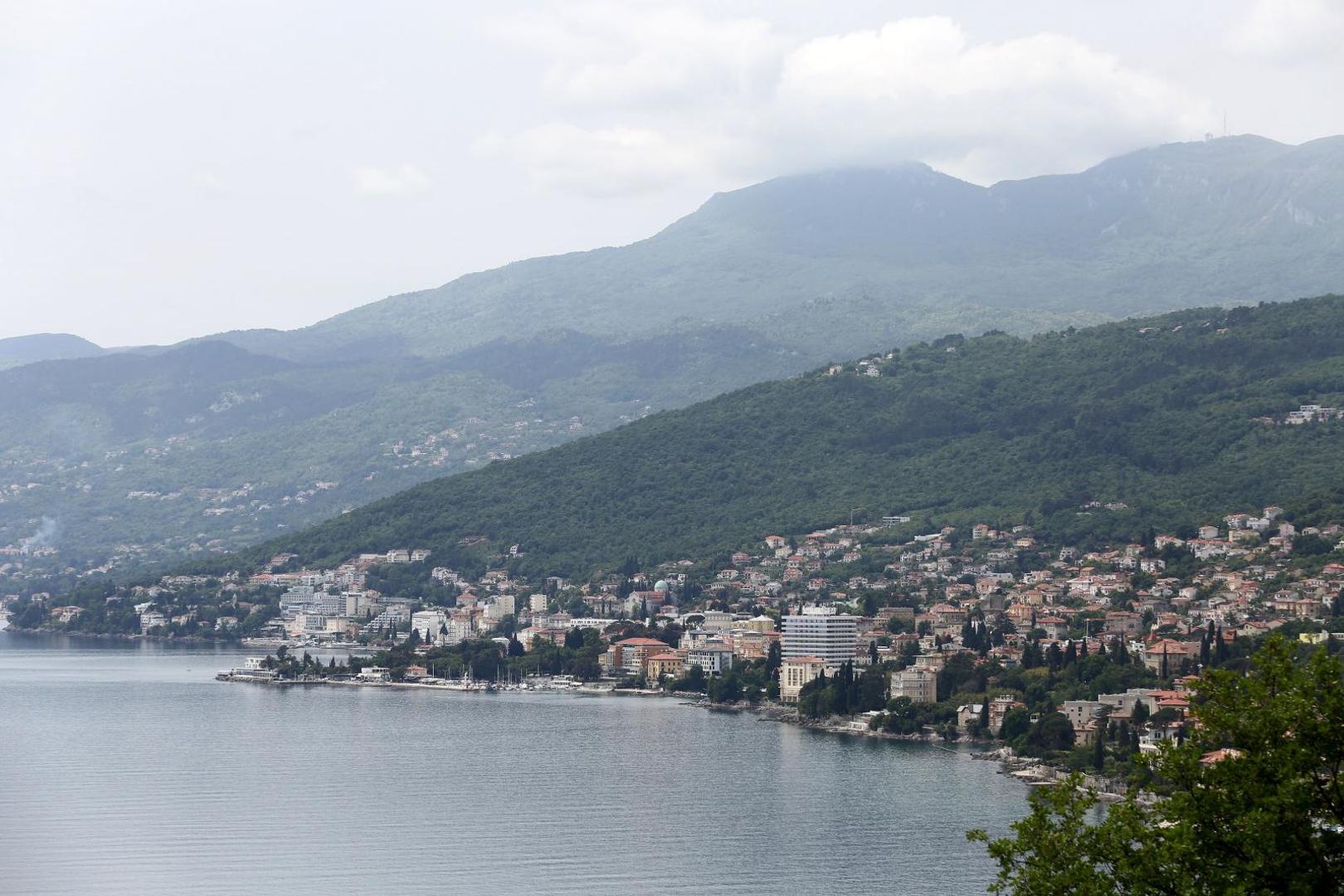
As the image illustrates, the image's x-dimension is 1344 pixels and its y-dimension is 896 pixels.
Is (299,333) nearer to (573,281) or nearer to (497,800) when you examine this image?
(573,281)

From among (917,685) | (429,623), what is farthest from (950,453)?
(917,685)

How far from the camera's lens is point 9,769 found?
4203 centimetres

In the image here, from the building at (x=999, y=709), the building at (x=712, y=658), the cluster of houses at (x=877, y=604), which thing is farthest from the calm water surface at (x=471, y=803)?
the building at (x=712, y=658)

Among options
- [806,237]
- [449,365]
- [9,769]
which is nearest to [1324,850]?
[9,769]

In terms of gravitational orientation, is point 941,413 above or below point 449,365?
below

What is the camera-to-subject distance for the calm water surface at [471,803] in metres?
29.5

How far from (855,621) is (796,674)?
5143 millimetres

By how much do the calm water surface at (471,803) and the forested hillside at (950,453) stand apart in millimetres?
34528

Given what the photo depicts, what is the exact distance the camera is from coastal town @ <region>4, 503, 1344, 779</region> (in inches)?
1981

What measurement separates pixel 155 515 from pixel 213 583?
41315 millimetres

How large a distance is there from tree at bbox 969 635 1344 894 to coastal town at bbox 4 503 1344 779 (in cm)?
2346

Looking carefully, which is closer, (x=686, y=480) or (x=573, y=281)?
(x=686, y=480)

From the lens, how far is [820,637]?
206 ft

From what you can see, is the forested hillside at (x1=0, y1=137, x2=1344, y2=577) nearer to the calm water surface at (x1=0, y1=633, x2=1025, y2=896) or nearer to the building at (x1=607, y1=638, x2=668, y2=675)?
the building at (x1=607, y1=638, x2=668, y2=675)
